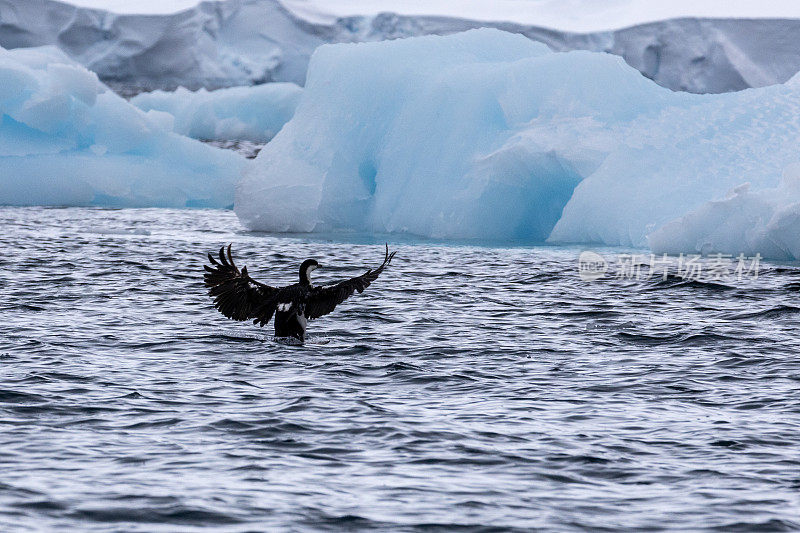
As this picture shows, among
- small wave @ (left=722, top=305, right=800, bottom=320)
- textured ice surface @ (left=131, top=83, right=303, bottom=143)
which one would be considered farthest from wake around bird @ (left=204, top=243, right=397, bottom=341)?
textured ice surface @ (left=131, top=83, right=303, bottom=143)

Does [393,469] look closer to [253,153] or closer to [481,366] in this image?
[481,366]

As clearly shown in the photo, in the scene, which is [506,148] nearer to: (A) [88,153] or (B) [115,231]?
(B) [115,231]

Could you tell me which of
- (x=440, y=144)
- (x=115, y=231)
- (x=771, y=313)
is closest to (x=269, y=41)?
(x=440, y=144)

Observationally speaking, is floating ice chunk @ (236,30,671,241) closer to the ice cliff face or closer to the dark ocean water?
the dark ocean water

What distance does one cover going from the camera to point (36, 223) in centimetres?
2114

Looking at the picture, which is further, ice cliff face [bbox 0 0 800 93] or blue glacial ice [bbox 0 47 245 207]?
ice cliff face [bbox 0 0 800 93]

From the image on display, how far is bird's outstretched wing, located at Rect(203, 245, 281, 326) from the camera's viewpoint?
941cm

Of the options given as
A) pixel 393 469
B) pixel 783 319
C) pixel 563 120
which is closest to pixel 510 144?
pixel 563 120

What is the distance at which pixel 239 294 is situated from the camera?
31.5 feet

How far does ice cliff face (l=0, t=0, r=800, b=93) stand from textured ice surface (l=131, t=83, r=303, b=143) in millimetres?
16156

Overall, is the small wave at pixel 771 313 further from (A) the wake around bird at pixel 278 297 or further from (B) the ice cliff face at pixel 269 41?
(B) the ice cliff face at pixel 269 41

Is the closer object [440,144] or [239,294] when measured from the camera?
[239,294]

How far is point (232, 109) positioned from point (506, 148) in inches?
1110


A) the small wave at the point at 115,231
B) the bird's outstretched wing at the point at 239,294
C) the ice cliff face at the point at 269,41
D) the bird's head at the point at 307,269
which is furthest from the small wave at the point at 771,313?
the ice cliff face at the point at 269,41
